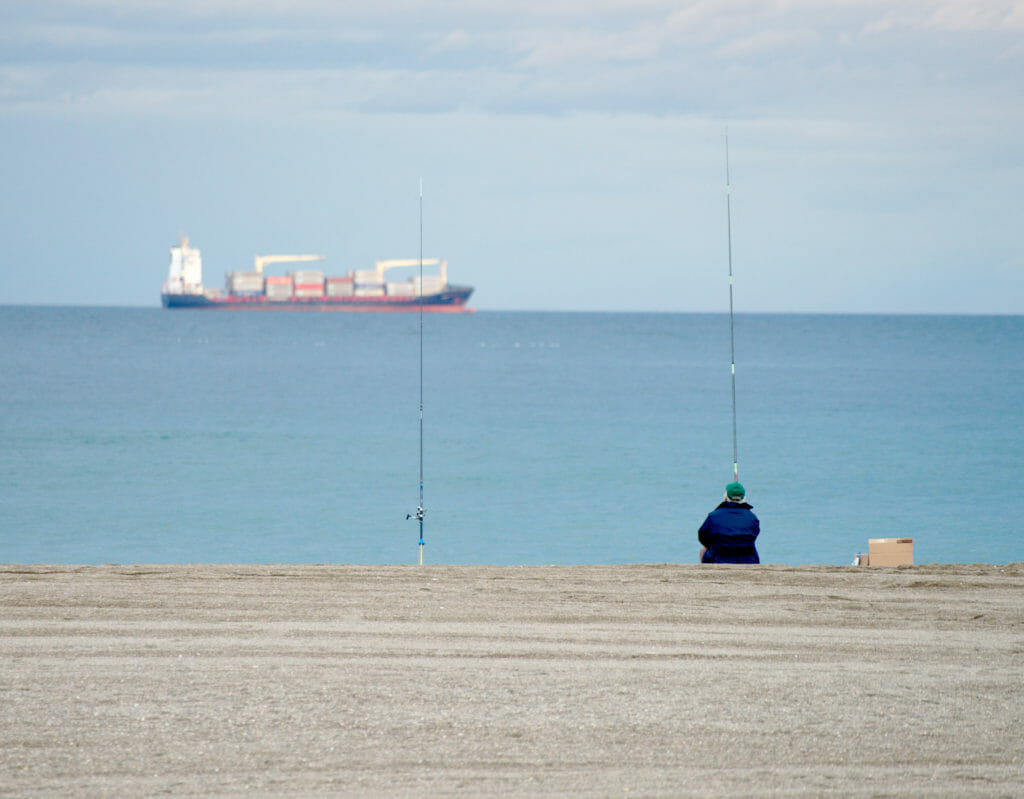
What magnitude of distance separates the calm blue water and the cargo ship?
84962 millimetres

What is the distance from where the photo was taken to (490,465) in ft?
69.9

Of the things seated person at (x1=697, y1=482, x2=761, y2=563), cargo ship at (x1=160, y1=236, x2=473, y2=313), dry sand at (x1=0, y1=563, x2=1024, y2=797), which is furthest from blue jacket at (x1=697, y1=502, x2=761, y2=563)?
cargo ship at (x1=160, y1=236, x2=473, y2=313)

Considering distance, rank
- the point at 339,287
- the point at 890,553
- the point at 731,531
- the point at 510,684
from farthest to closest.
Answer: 1. the point at 339,287
2. the point at 890,553
3. the point at 731,531
4. the point at 510,684

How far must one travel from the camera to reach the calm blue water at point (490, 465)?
14.9m

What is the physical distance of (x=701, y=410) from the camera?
3209cm

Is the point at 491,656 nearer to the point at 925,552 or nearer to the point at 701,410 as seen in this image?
the point at 925,552

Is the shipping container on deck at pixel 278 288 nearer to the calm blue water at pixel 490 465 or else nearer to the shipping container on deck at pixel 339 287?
the shipping container on deck at pixel 339 287

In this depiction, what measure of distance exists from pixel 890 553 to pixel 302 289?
12632 centimetres

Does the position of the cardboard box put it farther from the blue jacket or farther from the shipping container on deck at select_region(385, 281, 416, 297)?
the shipping container on deck at select_region(385, 281, 416, 297)

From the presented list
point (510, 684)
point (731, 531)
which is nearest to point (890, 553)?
point (731, 531)

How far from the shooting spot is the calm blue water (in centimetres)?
1489

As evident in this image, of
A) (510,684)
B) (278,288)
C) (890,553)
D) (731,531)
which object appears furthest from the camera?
(278,288)

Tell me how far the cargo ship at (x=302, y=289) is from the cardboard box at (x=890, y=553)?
121 metres

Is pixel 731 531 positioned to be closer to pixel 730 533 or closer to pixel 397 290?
pixel 730 533
